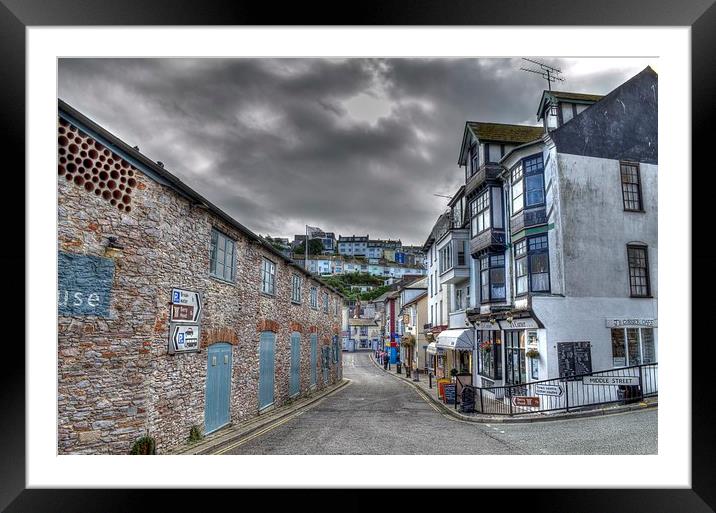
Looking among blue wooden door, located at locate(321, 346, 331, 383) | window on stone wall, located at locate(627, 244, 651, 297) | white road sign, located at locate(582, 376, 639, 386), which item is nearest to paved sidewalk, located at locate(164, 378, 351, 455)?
blue wooden door, located at locate(321, 346, 331, 383)

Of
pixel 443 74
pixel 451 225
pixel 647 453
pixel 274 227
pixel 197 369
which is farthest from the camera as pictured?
pixel 451 225

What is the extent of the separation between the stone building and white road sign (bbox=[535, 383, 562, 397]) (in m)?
5.41

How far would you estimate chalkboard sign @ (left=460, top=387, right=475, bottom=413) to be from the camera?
8.61 meters

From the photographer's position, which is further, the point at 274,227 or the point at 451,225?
the point at 451,225

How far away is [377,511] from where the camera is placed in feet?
14.4

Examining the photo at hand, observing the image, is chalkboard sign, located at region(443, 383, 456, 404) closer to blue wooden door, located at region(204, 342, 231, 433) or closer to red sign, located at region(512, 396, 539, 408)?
red sign, located at region(512, 396, 539, 408)

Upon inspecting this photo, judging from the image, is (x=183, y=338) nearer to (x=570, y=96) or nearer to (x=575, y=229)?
(x=575, y=229)
